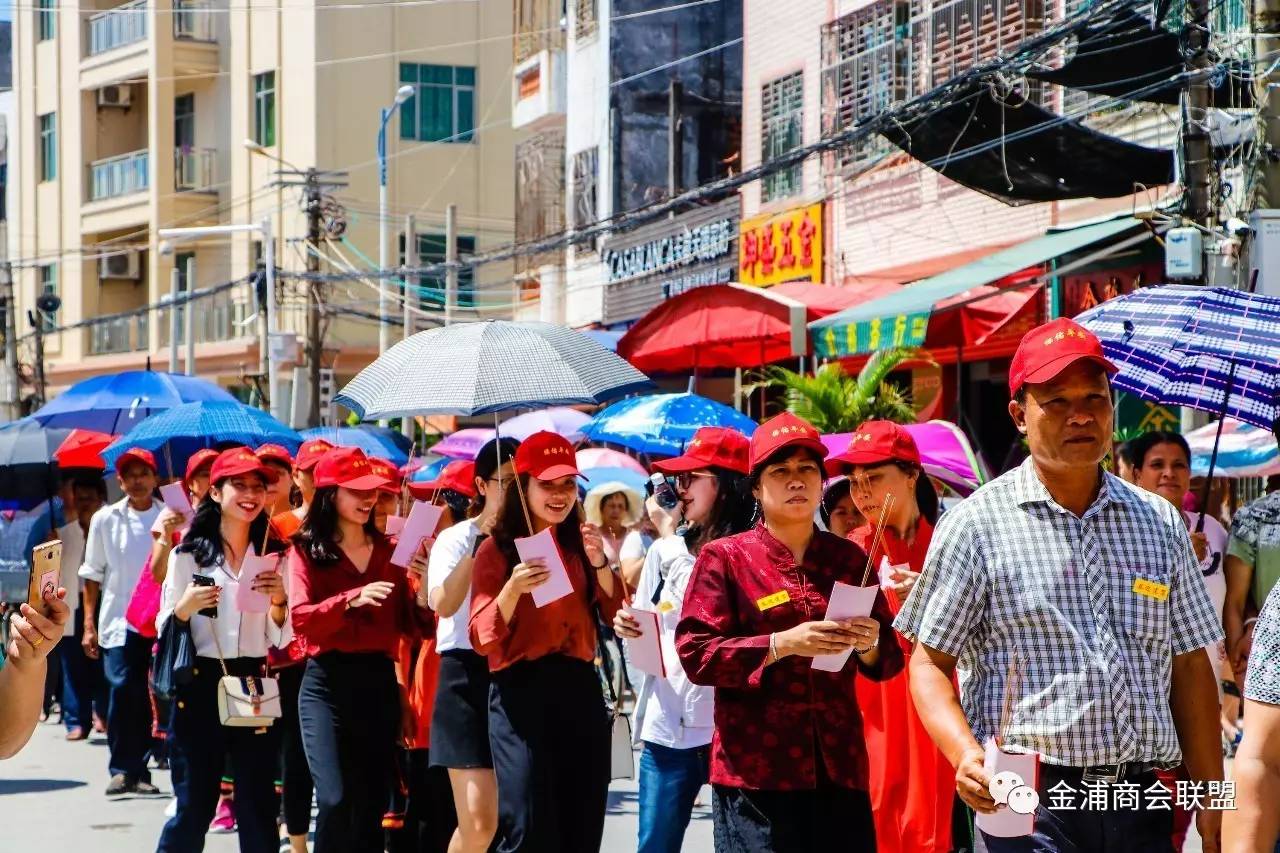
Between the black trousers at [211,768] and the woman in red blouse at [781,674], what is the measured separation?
2.96 m

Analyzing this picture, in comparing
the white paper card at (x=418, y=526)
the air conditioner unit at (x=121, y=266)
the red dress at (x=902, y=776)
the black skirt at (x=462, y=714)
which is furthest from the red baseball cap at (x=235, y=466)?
the air conditioner unit at (x=121, y=266)

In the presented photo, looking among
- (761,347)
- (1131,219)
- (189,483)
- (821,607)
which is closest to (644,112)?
(761,347)

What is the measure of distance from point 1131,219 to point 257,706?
8776mm

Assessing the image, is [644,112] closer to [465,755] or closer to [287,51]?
[287,51]

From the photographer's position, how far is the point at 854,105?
73.3ft

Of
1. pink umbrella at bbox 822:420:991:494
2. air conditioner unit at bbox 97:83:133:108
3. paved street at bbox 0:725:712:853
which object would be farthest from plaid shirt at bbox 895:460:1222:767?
air conditioner unit at bbox 97:83:133:108

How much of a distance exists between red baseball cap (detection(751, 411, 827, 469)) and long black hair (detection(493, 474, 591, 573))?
1532 mm

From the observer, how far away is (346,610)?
27.1 feet

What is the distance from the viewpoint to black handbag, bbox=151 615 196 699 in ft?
28.2

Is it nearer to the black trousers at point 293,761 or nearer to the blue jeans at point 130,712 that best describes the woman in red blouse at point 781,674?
the black trousers at point 293,761

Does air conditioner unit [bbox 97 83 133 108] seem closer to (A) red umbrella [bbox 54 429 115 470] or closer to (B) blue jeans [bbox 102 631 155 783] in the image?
(A) red umbrella [bbox 54 429 115 470]

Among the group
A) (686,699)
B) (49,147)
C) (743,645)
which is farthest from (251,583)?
(49,147)

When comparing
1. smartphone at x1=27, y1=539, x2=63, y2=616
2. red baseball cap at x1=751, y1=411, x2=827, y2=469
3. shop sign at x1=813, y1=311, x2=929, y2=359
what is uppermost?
shop sign at x1=813, y1=311, x2=929, y2=359

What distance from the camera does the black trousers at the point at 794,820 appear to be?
5.85 metres
